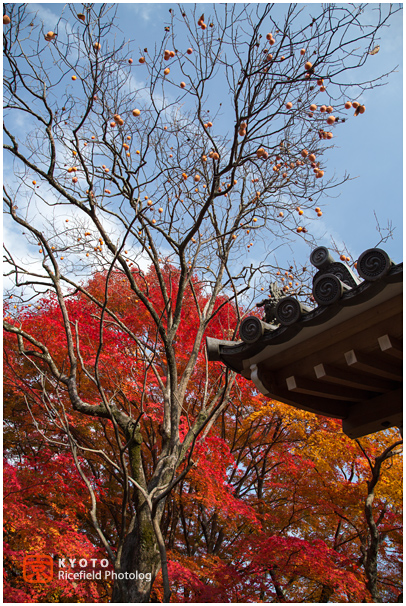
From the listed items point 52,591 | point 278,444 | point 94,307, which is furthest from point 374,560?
point 94,307

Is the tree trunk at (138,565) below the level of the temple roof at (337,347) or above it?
below

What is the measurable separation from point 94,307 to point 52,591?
6.67m

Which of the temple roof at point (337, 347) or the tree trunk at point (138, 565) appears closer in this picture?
the temple roof at point (337, 347)

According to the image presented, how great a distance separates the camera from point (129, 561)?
5.35 metres

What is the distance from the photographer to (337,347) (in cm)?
329

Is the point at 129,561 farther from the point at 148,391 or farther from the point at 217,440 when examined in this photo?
the point at 148,391

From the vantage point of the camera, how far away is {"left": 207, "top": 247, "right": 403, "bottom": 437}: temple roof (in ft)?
9.30

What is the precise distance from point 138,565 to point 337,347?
3.94m

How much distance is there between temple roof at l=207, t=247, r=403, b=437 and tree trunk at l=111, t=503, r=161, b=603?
10.0 feet

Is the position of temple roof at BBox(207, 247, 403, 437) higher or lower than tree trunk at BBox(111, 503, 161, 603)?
higher

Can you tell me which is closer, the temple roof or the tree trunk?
the temple roof

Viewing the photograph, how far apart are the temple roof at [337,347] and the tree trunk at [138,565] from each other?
306 centimetres

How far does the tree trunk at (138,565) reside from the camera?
16.5 ft

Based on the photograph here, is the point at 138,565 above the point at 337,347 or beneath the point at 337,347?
beneath
